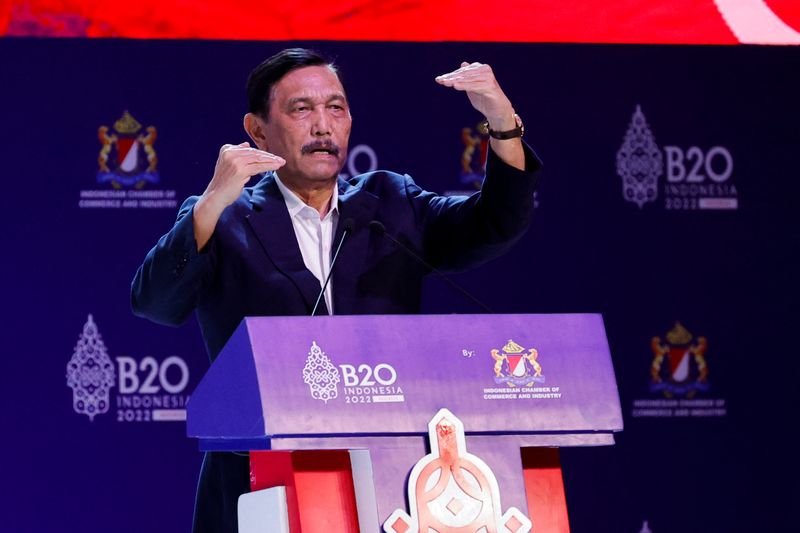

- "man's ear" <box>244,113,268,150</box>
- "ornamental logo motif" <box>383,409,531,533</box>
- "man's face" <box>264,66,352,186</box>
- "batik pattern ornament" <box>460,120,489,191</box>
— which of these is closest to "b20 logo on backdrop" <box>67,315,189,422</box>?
"batik pattern ornament" <box>460,120,489,191</box>

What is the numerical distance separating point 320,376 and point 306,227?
0.80 meters

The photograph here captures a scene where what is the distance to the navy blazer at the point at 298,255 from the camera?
2.49m

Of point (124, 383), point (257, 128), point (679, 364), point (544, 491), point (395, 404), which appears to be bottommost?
point (544, 491)

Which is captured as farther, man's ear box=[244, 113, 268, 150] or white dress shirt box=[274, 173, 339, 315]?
man's ear box=[244, 113, 268, 150]

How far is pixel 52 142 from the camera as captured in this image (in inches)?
172

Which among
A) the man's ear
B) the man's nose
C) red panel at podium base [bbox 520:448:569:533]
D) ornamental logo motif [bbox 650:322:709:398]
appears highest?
the man's ear

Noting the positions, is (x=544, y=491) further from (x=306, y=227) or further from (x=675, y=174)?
(x=675, y=174)

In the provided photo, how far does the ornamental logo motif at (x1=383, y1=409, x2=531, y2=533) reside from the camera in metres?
1.95

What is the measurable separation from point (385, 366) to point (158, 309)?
0.68 m

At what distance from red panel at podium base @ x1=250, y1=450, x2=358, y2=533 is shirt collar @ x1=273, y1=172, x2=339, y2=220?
81 centimetres

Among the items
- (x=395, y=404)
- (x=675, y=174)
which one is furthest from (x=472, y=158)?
(x=395, y=404)

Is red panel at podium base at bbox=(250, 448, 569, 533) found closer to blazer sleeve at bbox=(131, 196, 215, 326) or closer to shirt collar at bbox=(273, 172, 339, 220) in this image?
blazer sleeve at bbox=(131, 196, 215, 326)

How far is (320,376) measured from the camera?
77.7 inches

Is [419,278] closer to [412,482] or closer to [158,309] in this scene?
[158,309]
